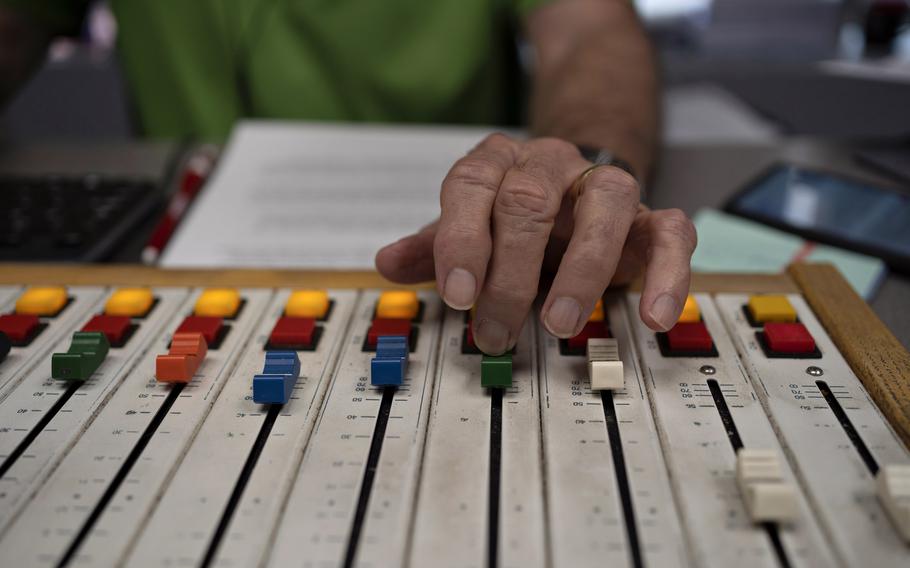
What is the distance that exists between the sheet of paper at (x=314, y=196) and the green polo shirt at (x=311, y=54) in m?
0.17

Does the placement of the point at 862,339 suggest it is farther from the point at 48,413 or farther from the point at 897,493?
the point at 48,413

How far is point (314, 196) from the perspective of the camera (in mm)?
914

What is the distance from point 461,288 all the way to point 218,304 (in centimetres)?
21

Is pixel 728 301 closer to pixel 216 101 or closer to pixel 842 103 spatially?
pixel 216 101

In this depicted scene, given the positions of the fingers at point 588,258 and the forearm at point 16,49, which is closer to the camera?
the fingers at point 588,258

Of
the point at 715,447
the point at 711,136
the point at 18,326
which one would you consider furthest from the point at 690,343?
the point at 711,136

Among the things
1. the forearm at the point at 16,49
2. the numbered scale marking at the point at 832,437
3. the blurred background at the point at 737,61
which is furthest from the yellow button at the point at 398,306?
the blurred background at the point at 737,61

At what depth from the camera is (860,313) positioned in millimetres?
568

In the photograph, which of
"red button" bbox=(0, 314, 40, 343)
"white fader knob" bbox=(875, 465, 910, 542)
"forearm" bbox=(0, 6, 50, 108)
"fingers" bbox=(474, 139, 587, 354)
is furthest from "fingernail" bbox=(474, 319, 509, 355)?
"forearm" bbox=(0, 6, 50, 108)

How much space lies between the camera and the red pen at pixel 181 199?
0.79m

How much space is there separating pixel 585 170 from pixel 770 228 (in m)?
0.34

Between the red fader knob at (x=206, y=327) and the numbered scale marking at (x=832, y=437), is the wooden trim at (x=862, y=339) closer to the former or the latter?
the numbered scale marking at (x=832, y=437)

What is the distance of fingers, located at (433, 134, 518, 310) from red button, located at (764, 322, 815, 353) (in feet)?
0.67

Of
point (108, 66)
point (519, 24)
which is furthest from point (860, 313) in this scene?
point (108, 66)
